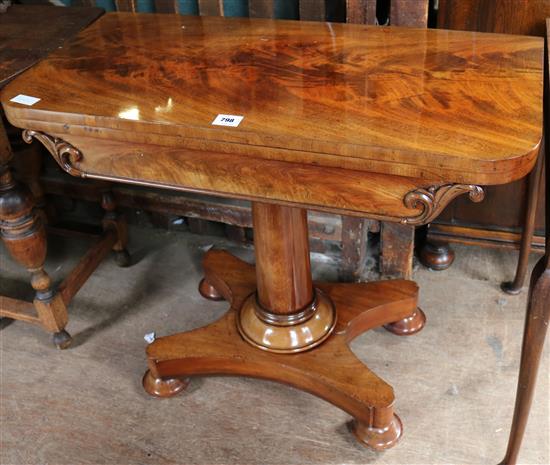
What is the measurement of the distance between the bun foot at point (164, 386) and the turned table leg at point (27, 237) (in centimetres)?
35

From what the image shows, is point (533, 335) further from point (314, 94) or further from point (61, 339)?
point (61, 339)

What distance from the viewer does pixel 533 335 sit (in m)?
1.21

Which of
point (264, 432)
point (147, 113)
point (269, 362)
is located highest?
point (147, 113)

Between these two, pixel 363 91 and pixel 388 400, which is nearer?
pixel 363 91

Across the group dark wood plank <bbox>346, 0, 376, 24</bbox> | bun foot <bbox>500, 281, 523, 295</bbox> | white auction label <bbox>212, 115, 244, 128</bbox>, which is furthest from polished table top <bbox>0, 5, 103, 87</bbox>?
bun foot <bbox>500, 281, 523, 295</bbox>

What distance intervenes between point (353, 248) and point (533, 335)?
2.85 ft

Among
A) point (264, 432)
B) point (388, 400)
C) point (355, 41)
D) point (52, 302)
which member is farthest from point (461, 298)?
point (52, 302)

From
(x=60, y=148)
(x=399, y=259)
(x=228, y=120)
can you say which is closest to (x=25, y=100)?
(x=60, y=148)

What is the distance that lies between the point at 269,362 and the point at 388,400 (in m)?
0.31

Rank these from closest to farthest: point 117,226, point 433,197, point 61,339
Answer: point 433,197 < point 61,339 < point 117,226

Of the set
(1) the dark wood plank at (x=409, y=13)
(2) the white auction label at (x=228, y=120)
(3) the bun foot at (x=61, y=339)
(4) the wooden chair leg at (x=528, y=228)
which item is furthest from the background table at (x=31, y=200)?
(4) the wooden chair leg at (x=528, y=228)

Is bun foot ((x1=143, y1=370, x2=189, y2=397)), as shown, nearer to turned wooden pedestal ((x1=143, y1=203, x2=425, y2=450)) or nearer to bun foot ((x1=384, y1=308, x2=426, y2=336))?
turned wooden pedestal ((x1=143, y1=203, x2=425, y2=450))

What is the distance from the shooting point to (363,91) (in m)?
1.25

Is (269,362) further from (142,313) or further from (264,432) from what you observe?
(142,313)
